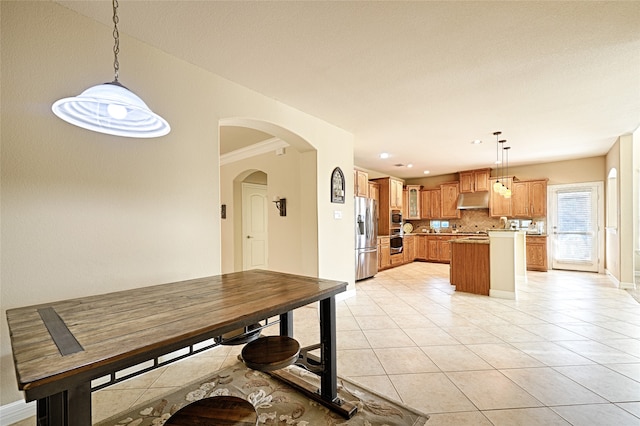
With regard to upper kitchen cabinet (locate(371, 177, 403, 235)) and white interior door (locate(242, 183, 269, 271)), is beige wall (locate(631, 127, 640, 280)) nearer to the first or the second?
upper kitchen cabinet (locate(371, 177, 403, 235))

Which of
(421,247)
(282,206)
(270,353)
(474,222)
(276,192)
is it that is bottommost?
(421,247)

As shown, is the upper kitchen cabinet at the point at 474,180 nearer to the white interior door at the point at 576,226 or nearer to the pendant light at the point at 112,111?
the white interior door at the point at 576,226

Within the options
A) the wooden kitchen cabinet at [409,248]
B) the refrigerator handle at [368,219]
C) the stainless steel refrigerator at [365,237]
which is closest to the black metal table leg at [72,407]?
the stainless steel refrigerator at [365,237]

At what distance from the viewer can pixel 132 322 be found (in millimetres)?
1148

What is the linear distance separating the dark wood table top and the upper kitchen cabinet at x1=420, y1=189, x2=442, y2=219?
23.7 ft

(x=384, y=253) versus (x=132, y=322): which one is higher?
(x=132, y=322)

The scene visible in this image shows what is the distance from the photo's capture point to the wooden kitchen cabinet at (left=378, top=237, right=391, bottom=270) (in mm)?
6701

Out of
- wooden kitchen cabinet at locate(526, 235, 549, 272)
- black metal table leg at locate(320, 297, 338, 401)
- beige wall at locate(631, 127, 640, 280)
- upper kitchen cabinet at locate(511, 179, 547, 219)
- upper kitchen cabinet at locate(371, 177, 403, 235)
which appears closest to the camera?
black metal table leg at locate(320, 297, 338, 401)

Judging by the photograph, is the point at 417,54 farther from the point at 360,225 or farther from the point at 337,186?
the point at 360,225

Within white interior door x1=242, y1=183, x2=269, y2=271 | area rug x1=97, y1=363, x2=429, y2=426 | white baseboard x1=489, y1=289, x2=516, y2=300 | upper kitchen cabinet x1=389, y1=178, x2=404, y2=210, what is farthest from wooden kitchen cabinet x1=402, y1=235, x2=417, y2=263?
area rug x1=97, y1=363, x2=429, y2=426

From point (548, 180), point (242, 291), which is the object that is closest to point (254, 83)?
point (242, 291)

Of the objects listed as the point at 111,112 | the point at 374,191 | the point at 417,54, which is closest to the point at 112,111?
the point at 111,112

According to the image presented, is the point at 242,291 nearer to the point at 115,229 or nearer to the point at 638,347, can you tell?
the point at 115,229

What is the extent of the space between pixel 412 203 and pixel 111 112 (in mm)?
8076
